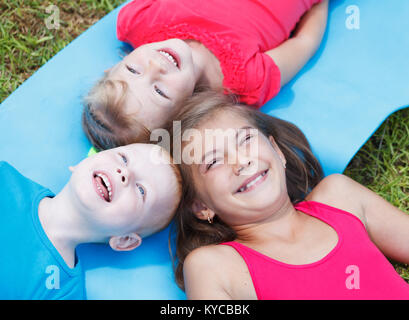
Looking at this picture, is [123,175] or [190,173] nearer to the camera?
[123,175]

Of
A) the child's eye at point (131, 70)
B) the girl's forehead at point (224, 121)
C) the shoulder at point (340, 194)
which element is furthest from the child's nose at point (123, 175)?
the shoulder at point (340, 194)

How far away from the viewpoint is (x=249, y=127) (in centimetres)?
150

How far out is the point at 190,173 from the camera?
1.51 m

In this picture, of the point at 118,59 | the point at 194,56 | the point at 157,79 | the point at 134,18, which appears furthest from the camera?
the point at 118,59

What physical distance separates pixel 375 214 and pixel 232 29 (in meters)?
0.90

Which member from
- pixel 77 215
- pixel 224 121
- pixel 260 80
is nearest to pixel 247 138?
pixel 224 121

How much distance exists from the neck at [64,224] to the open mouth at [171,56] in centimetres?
58

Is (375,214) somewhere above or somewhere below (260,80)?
below

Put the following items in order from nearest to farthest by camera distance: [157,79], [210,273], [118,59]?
[210,273], [157,79], [118,59]

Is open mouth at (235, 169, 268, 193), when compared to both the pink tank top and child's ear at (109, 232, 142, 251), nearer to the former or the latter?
the pink tank top

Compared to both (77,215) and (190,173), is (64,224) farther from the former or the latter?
(190,173)

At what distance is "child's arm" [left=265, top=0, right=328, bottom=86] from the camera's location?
1.83 metres

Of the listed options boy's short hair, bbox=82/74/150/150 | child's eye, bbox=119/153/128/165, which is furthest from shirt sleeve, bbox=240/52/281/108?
child's eye, bbox=119/153/128/165

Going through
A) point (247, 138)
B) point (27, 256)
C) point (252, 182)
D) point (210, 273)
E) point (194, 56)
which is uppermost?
point (194, 56)
